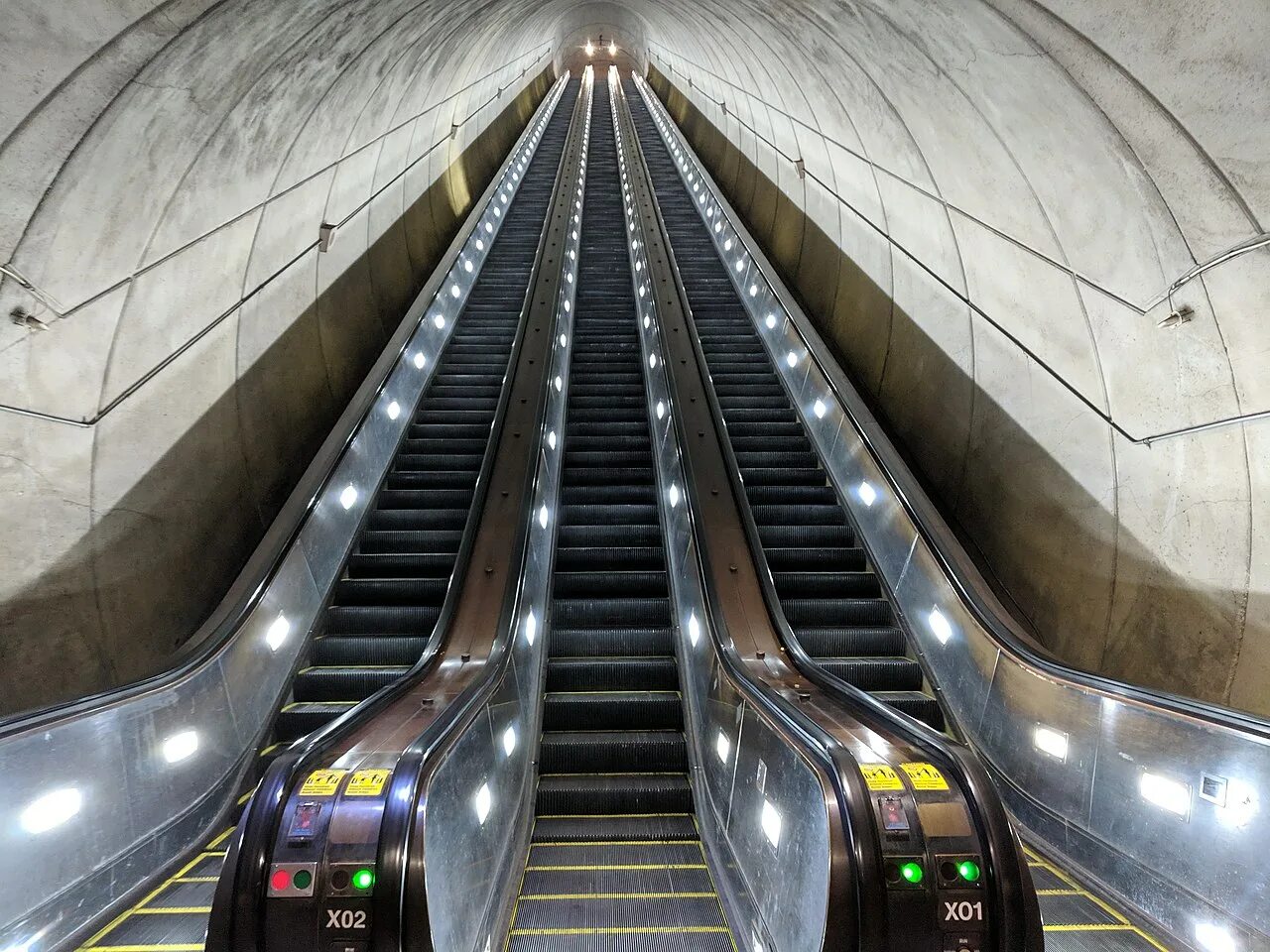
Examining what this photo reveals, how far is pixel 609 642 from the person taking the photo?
4820 mm

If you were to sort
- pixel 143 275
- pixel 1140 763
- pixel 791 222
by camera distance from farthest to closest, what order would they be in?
pixel 791 222 < pixel 143 275 < pixel 1140 763

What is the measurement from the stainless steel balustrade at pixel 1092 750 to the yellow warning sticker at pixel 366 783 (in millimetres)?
2770

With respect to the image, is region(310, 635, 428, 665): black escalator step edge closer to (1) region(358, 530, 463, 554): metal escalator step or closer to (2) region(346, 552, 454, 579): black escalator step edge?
(2) region(346, 552, 454, 579): black escalator step edge

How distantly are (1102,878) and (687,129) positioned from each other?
63.0 ft

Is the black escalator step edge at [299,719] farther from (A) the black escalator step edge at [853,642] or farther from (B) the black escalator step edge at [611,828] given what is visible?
(A) the black escalator step edge at [853,642]

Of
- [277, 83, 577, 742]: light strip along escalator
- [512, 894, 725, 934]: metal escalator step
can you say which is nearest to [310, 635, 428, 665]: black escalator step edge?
[277, 83, 577, 742]: light strip along escalator

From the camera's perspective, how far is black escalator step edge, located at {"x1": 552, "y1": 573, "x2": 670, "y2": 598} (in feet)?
17.2

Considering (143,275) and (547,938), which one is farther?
(143,275)

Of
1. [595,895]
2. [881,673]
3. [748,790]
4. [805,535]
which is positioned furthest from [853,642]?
[595,895]

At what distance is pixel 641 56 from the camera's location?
26.4 metres

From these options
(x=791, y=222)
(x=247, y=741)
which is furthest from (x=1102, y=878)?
(x=791, y=222)

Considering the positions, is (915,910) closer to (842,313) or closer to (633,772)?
(633,772)

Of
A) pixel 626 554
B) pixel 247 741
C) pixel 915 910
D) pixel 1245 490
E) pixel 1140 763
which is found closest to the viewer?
pixel 915 910

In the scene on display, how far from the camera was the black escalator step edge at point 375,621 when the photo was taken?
15.3 ft
